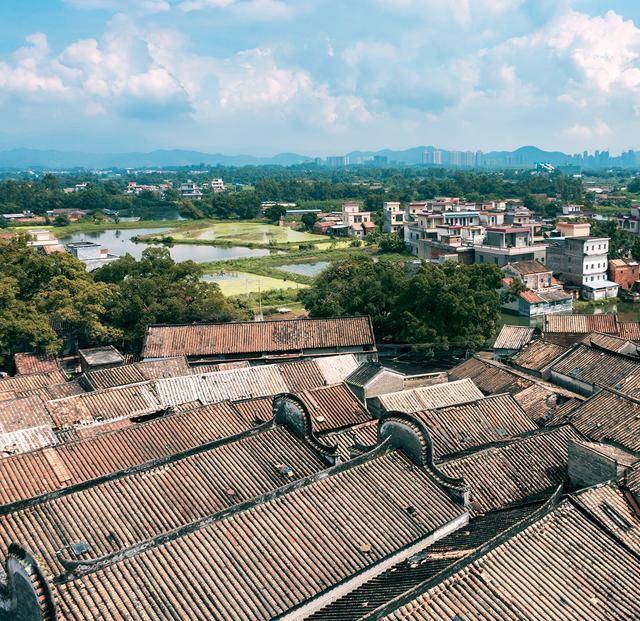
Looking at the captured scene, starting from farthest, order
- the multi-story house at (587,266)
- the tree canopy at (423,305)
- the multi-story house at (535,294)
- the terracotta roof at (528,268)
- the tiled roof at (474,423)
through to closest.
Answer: the multi-story house at (587,266), the terracotta roof at (528,268), the multi-story house at (535,294), the tree canopy at (423,305), the tiled roof at (474,423)

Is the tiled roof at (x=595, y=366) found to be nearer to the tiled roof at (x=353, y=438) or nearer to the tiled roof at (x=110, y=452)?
the tiled roof at (x=353, y=438)

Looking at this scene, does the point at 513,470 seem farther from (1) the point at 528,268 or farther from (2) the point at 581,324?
(1) the point at 528,268

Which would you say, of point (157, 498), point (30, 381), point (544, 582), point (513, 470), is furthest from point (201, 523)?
point (30, 381)

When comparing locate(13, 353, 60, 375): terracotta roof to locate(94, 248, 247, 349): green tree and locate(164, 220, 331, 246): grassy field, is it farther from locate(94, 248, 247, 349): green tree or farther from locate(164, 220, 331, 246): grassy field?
locate(164, 220, 331, 246): grassy field

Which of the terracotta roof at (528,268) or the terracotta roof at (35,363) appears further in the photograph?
the terracotta roof at (528,268)

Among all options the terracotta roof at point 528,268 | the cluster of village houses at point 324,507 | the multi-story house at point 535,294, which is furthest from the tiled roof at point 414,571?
the terracotta roof at point 528,268

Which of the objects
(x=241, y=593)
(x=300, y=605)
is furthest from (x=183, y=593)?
(x=300, y=605)
